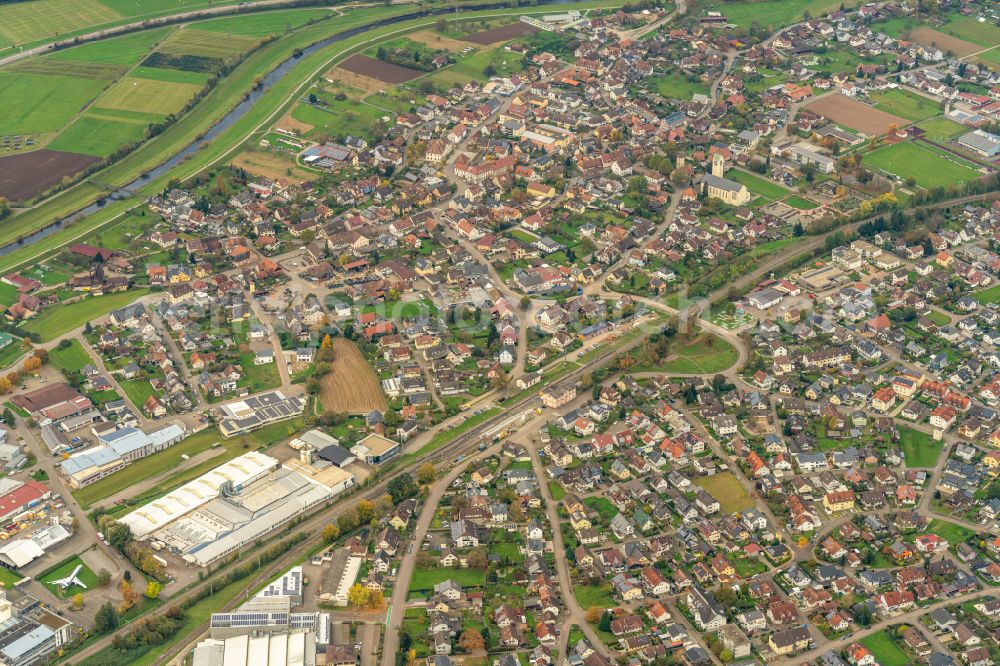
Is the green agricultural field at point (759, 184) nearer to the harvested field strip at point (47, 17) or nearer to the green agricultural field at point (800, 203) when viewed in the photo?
the green agricultural field at point (800, 203)

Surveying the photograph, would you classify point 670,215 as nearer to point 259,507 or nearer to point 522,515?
point 522,515

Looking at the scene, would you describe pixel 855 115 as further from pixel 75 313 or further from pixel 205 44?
pixel 75 313

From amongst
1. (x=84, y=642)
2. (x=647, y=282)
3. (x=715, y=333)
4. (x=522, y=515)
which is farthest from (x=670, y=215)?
(x=84, y=642)

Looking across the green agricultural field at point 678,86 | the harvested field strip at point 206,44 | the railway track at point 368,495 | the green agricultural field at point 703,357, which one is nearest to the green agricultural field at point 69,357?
the railway track at point 368,495

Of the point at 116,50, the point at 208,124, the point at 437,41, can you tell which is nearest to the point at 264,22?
the point at 116,50

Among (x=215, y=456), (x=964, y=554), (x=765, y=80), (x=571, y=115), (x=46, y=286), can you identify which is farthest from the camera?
(x=765, y=80)
